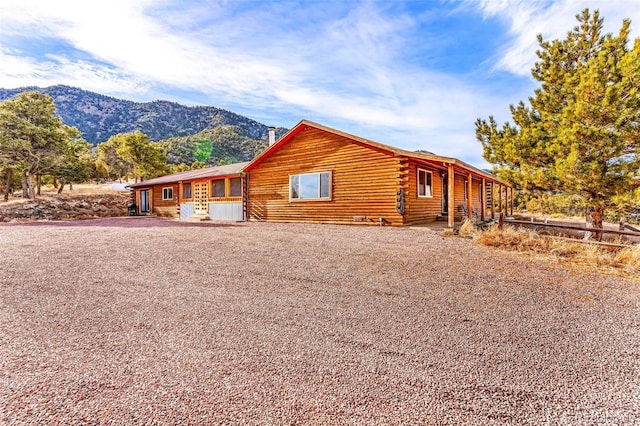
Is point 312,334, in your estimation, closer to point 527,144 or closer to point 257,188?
point 527,144

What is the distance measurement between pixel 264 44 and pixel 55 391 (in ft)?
40.8

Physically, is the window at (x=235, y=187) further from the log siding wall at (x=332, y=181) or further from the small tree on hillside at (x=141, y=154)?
the small tree on hillside at (x=141, y=154)

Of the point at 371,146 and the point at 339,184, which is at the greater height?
the point at 371,146

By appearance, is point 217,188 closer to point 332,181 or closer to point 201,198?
point 201,198

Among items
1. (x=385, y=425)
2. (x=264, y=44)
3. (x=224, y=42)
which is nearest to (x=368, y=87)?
(x=264, y=44)

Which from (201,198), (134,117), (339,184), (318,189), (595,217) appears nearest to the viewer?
(595,217)

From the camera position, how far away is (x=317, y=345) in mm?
2844

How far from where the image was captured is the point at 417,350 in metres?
2.77

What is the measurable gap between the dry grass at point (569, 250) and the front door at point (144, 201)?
25227mm

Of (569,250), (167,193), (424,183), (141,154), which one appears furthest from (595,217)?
(141,154)

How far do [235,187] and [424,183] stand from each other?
1091 centimetres

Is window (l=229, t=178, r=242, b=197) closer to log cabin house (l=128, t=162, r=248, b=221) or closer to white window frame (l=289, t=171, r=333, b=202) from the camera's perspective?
log cabin house (l=128, t=162, r=248, b=221)

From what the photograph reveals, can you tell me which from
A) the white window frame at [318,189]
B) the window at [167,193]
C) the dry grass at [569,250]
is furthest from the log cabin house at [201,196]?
the dry grass at [569,250]

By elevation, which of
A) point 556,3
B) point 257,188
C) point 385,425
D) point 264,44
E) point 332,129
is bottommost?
point 385,425
